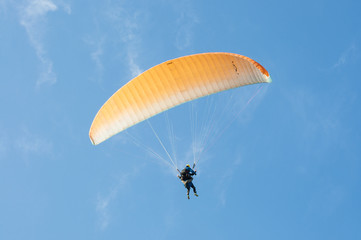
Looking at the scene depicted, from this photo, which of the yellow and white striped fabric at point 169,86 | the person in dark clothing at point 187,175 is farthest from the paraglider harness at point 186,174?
the yellow and white striped fabric at point 169,86

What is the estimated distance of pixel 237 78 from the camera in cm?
2509

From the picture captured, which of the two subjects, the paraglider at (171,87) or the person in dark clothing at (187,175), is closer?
the paraglider at (171,87)

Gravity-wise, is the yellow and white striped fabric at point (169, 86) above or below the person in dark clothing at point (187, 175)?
above

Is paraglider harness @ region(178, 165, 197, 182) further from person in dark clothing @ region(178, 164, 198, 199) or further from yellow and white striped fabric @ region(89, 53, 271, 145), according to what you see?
yellow and white striped fabric @ region(89, 53, 271, 145)

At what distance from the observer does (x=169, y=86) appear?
2533cm

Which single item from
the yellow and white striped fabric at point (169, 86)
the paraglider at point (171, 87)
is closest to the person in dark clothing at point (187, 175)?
the paraglider at point (171, 87)

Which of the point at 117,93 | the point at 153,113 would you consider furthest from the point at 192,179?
the point at 117,93

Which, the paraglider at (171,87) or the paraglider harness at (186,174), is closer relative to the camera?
the paraglider at (171,87)

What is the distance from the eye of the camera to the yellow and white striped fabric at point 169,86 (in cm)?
2447

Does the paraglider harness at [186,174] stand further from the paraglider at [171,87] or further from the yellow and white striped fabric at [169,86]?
the yellow and white striped fabric at [169,86]

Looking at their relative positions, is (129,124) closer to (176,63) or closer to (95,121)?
(95,121)

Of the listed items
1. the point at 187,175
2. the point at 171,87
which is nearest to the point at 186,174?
the point at 187,175

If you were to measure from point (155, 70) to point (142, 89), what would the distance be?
3.64 feet

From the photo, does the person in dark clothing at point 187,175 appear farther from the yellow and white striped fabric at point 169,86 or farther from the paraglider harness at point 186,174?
the yellow and white striped fabric at point 169,86
